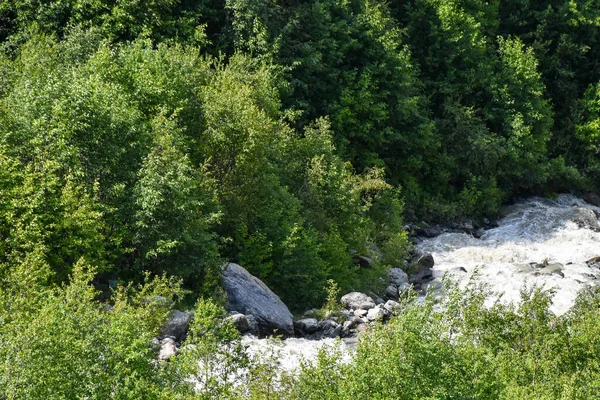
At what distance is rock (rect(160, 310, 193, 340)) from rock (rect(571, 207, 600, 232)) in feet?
99.3

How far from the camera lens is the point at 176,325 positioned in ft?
73.1

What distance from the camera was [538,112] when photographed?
5247 centimetres

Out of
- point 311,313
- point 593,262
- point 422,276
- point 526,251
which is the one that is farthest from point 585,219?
point 311,313

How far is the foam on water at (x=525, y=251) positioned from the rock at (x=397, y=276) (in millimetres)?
2635

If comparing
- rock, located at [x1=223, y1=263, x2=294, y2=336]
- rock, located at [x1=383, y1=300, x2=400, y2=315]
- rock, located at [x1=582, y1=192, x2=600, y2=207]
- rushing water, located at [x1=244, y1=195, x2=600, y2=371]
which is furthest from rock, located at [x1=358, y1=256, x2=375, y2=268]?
rock, located at [x1=582, y1=192, x2=600, y2=207]

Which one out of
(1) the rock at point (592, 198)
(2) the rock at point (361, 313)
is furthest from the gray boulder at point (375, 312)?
(1) the rock at point (592, 198)

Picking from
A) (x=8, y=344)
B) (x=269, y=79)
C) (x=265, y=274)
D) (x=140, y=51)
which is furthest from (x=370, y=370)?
(x=269, y=79)

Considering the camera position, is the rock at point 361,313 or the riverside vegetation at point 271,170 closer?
the riverside vegetation at point 271,170

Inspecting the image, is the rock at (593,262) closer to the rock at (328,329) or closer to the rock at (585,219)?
the rock at (585,219)

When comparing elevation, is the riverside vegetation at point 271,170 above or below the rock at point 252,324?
above

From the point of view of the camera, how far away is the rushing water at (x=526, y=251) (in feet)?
111

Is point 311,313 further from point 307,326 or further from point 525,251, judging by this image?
point 525,251

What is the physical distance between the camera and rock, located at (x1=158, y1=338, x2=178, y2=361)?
20.2m

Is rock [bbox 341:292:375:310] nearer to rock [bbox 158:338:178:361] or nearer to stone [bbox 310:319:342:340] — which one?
stone [bbox 310:319:342:340]
